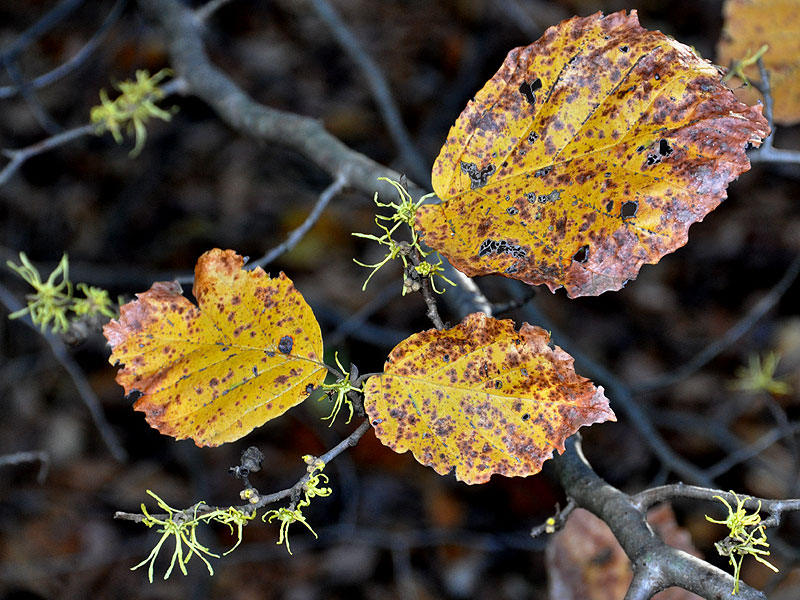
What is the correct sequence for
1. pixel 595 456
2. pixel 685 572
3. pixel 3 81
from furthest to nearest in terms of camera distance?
1. pixel 3 81
2. pixel 595 456
3. pixel 685 572

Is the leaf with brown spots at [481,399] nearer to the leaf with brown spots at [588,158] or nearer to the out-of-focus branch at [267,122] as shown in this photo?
the leaf with brown spots at [588,158]

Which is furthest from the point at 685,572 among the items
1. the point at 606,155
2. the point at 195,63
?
the point at 195,63

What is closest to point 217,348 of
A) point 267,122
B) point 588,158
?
point 588,158

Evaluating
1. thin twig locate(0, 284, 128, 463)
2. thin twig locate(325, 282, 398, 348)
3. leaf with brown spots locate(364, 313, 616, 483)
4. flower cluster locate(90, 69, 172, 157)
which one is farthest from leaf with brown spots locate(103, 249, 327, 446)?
thin twig locate(325, 282, 398, 348)

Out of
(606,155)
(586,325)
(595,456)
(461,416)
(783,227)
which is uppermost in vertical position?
(606,155)

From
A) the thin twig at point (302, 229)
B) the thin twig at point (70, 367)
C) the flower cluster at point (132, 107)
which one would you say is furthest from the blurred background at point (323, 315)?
the thin twig at point (302, 229)

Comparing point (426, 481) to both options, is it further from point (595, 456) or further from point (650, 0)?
point (650, 0)

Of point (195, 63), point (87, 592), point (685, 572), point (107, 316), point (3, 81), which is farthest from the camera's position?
point (3, 81)
